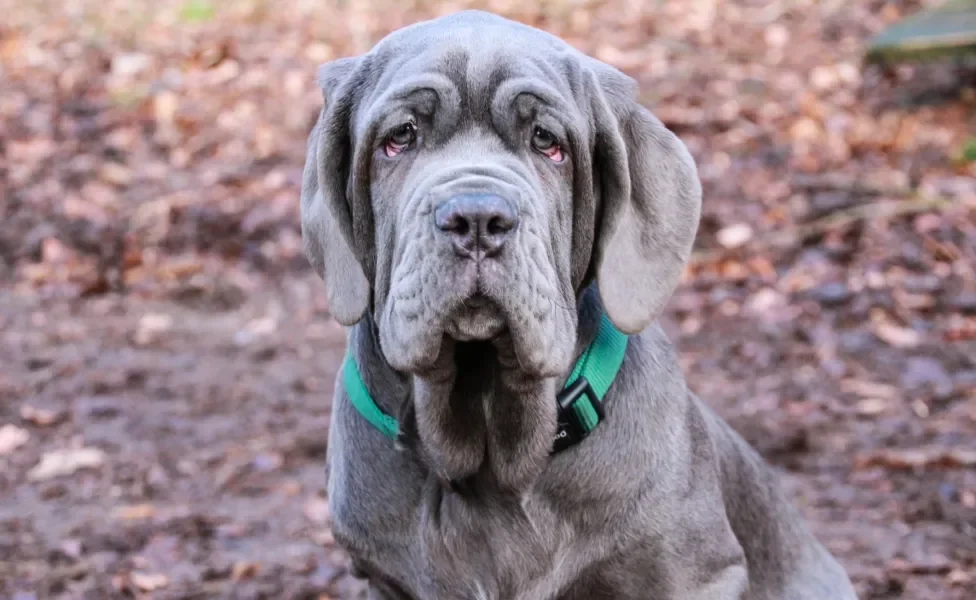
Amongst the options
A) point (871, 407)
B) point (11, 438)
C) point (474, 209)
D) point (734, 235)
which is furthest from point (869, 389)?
point (11, 438)

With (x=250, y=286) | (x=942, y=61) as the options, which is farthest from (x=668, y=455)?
(x=942, y=61)

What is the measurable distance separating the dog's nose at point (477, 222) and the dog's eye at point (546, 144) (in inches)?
15.1

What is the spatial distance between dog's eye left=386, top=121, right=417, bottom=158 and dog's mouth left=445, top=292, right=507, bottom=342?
521 mm

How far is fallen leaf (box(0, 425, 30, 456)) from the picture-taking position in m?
6.46

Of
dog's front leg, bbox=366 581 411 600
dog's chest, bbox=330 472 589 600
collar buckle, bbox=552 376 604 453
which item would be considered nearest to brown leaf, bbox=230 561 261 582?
dog's front leg, bbox=366 581 411 600

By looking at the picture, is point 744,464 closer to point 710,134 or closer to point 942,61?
point 710,134

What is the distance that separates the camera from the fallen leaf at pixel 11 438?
646cm

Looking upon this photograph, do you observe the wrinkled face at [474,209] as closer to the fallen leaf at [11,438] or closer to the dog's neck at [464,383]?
the dog's neck at [464,383]

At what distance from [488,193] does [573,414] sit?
2.47 feet

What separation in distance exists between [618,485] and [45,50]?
9796 mm

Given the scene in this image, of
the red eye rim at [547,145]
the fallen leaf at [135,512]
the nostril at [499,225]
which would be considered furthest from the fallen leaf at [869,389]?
the nostril at [499,225]

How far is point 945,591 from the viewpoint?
4.64 metres

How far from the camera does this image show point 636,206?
3.23 metres

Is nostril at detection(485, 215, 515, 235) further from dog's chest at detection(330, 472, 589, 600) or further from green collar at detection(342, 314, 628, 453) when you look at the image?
dog's chest at detection(330, 472, 589, 600)
